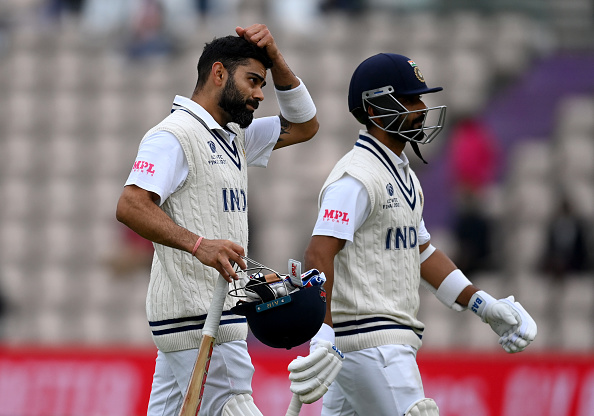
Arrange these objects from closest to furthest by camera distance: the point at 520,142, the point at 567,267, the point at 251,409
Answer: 1. the point at 251,409
2. the point at 567,267
3. the point at 520,142

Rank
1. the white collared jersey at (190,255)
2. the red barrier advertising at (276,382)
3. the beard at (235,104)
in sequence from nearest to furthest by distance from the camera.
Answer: the white collared jersey at (190,255), the beard at (235,104), the red barrier advertising at (276,382)

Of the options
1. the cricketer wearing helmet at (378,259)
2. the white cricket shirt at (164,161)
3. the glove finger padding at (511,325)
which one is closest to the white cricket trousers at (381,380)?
the cricketer wearing helmet at (378,259)

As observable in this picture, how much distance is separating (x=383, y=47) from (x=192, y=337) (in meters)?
7.95

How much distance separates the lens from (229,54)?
4.52m

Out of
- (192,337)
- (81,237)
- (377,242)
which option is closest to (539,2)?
(81,237)

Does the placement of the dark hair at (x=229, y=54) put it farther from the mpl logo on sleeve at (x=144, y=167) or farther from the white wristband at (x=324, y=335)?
the white wristband at (x=324, y=335)

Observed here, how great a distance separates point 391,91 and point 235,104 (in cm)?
78

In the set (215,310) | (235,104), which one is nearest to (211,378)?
(215,310)

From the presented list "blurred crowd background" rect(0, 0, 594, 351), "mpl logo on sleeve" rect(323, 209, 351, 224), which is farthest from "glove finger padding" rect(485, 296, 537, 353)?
"blurred crowd background" rect(0, 0, 594, 351)

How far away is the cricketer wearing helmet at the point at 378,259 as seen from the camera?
15.1 ft

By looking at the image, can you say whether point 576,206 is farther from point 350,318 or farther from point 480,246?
point 350,318

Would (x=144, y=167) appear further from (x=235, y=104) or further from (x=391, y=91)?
(x=391, y=91)

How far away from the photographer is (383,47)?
11.8m

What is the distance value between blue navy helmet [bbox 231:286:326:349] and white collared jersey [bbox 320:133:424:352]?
23.1 inches
